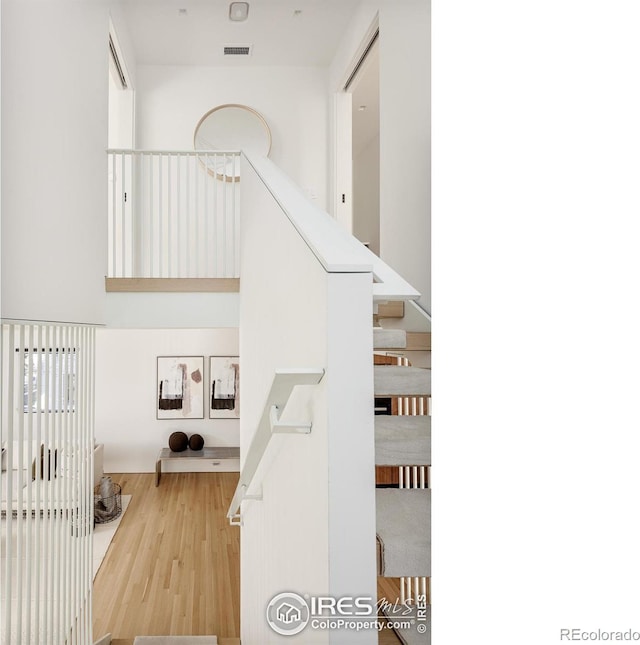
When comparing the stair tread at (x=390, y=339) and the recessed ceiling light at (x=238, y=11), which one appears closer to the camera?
the stair tread at (x=390, y=339)

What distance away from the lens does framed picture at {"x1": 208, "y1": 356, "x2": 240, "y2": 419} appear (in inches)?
308

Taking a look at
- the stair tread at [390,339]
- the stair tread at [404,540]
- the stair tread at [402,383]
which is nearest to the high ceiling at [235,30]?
the stair tread at [390,339]

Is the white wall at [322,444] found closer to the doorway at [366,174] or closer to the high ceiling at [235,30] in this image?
the high ceiling at [235,30]

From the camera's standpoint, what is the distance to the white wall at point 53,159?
2.05 metres

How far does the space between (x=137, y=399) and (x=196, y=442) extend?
3.45ft

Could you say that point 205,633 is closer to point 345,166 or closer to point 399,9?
point 345,166

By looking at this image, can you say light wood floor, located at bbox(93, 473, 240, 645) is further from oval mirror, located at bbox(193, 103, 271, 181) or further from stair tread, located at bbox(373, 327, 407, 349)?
oval mirror, located at bbox(193, 103, 271, 181)

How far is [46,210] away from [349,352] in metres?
2.02

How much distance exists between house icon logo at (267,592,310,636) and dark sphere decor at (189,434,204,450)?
19.4 feet

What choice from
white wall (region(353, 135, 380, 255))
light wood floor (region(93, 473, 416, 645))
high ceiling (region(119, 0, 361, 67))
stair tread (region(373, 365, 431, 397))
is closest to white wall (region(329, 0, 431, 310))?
high ceiling (region(119, 0, 361, 67))

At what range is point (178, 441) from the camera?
24.4ft

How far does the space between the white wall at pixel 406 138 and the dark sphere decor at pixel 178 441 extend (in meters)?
4.60
